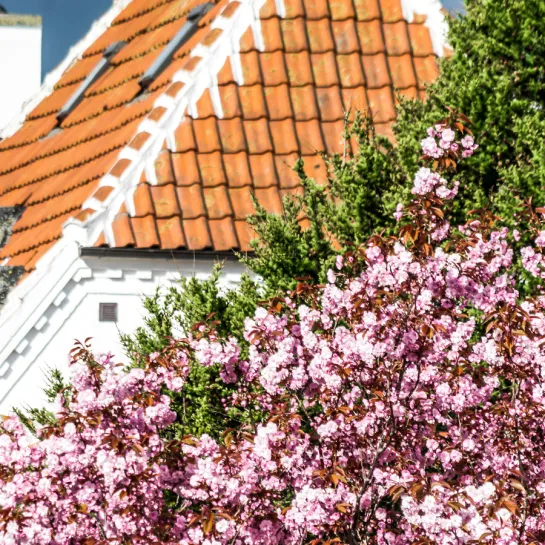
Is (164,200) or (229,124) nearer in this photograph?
(164,200)

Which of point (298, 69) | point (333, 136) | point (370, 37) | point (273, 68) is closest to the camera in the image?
point (333, 136)

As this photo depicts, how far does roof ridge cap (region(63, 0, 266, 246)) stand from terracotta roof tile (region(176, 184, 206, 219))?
38 centimetres

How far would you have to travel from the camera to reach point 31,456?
8.75 m

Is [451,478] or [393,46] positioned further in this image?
[393,46]

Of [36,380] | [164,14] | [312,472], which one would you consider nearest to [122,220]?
[36,380]

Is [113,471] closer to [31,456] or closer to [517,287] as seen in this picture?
[31,456]

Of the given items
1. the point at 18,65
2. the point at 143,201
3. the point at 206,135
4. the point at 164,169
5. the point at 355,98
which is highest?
the point at 18,65

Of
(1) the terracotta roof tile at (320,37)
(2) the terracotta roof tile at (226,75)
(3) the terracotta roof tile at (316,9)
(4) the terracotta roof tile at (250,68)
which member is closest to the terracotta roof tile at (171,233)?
(2) the terracotta roof tile at (226,75)

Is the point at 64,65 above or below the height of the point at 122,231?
above

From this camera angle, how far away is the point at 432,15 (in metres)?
17.6

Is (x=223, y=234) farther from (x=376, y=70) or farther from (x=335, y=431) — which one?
(x=335, y=431)

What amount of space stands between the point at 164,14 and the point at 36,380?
7.48 meters

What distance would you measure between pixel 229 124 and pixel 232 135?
0.16 metres

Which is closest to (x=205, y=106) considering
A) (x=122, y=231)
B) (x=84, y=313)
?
(x=122, y=231)
